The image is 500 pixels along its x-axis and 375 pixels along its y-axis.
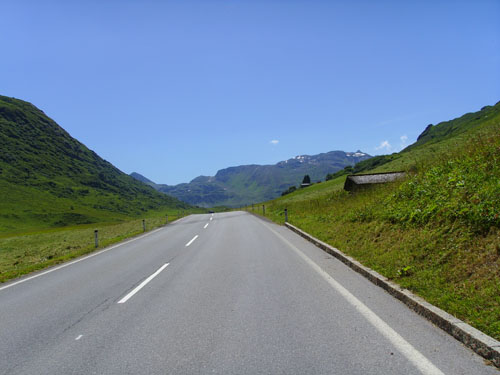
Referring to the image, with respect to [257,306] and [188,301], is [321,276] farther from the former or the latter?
[188,301]

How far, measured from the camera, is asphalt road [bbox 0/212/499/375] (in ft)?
11.4

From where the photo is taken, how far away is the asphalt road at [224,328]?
348 cm

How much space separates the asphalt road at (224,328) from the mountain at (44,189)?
10375 centimetres

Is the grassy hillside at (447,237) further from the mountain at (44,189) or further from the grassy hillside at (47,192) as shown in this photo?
the mountain at (44,189)

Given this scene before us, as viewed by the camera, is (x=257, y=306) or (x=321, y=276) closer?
(x=257, y=306)

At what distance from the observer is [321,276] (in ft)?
23.6

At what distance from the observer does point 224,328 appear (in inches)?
177

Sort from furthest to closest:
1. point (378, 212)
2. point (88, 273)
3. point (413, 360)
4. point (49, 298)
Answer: point (378, 212) → point (88, 273) → point (49, 298) → point (413, 360)

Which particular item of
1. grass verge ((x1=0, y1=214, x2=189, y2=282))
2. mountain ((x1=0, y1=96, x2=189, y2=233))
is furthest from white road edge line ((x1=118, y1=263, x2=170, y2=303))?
mountain ((x1=0, y1=96, x2=189, y2=233))

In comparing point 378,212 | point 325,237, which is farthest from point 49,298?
point 378,212

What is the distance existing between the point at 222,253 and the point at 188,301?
5574mm

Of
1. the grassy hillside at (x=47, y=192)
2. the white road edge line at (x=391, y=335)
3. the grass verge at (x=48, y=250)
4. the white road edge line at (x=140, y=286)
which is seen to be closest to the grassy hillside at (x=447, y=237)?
the white road edge line at (x=391, y=335)

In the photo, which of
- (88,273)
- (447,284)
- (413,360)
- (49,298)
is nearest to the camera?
(413,360)

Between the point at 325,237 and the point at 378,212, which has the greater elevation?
the point at 378,212
